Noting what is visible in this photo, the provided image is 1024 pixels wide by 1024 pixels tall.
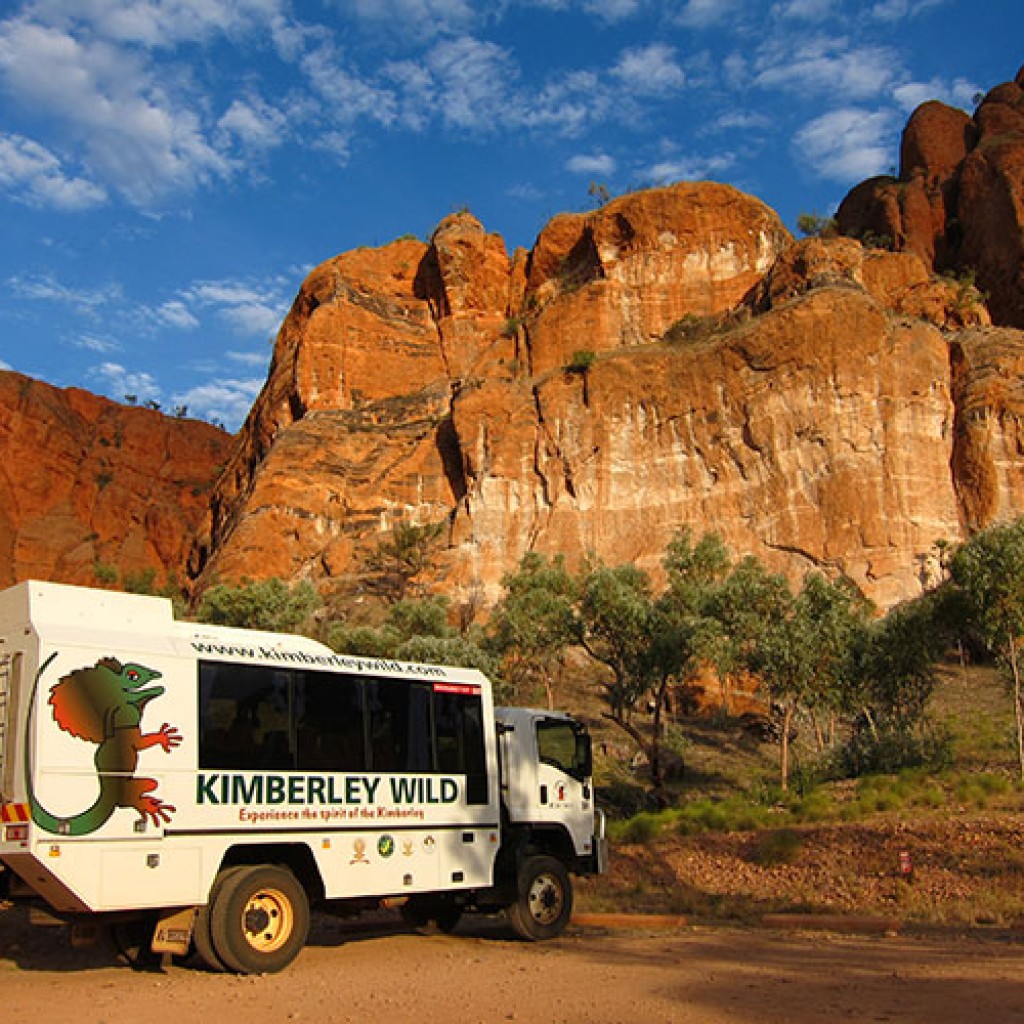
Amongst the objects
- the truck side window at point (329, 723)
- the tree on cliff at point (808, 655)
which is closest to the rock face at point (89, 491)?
the tree on cliff at point (808, 655)

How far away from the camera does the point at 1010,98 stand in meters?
90.6

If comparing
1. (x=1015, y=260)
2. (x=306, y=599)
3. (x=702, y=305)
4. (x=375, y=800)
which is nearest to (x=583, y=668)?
(x=306, y=599)

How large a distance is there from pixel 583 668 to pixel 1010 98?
240 ft

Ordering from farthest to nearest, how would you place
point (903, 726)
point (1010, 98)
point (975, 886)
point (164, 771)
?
1. point (1010, 98)
2. point (903, 726)
3. point (975, 886)
4. point (164, 771)

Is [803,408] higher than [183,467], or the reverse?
[183,467]

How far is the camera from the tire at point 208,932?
9617 mm

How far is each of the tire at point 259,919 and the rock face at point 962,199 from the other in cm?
7237

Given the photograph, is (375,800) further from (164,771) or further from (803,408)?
(803,408)

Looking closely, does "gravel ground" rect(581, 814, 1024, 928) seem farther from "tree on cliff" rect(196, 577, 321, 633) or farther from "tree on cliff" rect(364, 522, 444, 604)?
"tree on cliff" rect(364, 522, 444, 604)

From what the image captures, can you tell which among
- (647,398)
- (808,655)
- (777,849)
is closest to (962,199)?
(647,398)

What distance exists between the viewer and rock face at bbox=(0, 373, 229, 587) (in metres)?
90.1

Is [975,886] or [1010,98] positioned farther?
[1010,98]

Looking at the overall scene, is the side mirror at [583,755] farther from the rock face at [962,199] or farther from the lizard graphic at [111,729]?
the rock face at [962,199]

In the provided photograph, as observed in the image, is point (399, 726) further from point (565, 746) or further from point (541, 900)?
point (541, 900)
